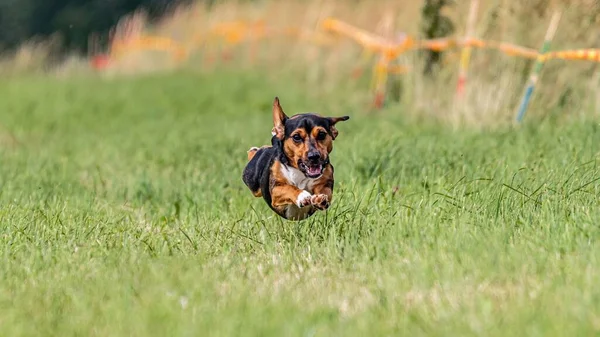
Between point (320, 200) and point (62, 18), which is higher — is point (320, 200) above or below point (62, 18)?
above

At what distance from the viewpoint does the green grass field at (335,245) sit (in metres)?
4.23

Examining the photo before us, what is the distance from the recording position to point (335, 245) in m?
5.47

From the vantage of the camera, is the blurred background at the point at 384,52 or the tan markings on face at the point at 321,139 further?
the blurred background at the point at 384,52

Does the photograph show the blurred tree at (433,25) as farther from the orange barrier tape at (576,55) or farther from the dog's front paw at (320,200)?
the dog's front paw at (320,200)

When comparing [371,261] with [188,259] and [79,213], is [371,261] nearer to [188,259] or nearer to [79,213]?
[188,259]

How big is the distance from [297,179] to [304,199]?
6.4 inches

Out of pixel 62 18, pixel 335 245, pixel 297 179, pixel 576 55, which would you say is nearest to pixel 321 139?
pixel 297 179

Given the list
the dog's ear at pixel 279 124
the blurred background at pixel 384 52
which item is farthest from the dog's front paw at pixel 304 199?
the blurred background at pixel 384 52

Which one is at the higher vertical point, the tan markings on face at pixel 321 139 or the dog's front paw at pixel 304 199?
the tan markings on face at pixel 321 139

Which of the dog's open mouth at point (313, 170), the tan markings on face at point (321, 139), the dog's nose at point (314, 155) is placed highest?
the tan markings on face at point (321, 139)

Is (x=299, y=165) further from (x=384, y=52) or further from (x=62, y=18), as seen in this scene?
(x=62, y=18)

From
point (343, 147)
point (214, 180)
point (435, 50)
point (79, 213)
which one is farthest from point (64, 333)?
point (435, 50)

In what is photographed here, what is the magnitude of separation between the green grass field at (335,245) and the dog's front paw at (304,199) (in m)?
0.33

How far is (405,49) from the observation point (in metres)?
12.7
